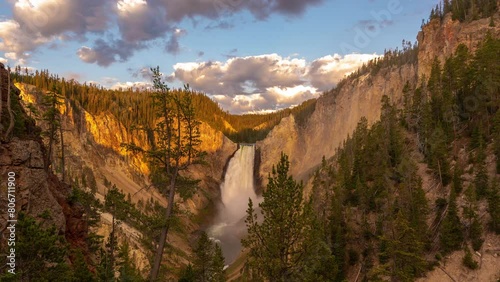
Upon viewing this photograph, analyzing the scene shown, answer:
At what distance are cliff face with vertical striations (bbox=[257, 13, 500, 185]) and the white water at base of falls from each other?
5177 millimetres

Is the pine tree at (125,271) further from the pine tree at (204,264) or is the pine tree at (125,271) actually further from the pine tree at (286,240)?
the pine tree at (204,264)

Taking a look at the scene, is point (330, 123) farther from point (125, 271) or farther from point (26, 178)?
point (26, 178)

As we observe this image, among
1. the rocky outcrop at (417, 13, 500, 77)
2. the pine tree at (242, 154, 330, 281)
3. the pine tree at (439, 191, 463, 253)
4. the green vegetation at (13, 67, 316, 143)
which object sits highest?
the rocky outcrop at (417, 13, 500, 77)

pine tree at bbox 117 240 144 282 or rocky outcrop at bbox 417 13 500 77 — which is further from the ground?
rocky outcrop at bbox 417 13 500 77

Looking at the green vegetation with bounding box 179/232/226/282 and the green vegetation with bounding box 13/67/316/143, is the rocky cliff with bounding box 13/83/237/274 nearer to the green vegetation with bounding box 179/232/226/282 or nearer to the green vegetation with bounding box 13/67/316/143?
the green vegetation with bounding box 13/67/316/143

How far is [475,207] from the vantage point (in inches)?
1597

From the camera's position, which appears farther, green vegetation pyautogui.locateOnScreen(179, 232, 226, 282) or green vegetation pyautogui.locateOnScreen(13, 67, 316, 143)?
green vegetation pyautogui.locateOnScreen(13, 67, 316, 143)

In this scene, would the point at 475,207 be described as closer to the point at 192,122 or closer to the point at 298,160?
the point at 192,122

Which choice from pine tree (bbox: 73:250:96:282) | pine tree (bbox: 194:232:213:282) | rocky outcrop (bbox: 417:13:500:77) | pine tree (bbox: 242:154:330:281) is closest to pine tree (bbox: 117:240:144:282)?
pine tree (bbox: 73:250:96:282)

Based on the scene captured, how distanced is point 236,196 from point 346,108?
46867 mm

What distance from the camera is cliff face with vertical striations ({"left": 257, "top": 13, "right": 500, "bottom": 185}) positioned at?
8562 cm

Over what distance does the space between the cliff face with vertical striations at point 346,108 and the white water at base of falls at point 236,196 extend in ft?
17.0

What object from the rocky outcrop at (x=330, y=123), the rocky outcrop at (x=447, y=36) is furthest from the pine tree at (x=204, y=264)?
the rocky outcrop at (x=330, y=123)

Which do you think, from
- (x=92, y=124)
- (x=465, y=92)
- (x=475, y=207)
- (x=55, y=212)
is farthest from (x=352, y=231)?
(x=92, y=124)
